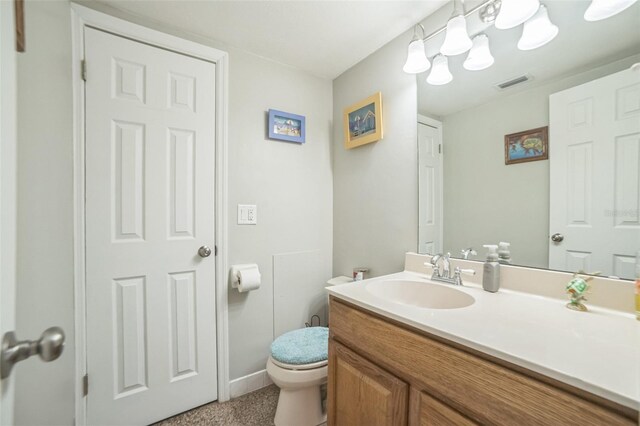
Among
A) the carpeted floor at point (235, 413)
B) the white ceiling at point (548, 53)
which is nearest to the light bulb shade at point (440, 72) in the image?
the white ceiling at point (548, 53)

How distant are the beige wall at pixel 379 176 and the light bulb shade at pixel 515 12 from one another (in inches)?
18.5

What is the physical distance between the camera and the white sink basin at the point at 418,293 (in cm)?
108

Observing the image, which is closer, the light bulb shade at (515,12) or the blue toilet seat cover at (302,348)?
the light bulb shade at (515,12)

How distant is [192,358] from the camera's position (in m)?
1.48

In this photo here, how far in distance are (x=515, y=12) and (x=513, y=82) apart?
9.9 inches

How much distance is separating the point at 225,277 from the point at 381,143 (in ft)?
4.29

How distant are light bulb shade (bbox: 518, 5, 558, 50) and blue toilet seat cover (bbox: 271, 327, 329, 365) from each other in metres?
1.63

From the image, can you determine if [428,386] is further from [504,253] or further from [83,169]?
[83,169]

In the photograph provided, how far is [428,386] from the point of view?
0.72 metres

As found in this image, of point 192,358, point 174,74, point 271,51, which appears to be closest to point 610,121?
point 271,51

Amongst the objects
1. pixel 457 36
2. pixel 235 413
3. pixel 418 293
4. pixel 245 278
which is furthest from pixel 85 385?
pixel 457 36

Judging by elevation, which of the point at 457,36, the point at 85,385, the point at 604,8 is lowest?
the point at 85,385

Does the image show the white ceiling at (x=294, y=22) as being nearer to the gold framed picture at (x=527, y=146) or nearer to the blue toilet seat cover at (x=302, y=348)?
the gold framed picture at (x=527, y=146)

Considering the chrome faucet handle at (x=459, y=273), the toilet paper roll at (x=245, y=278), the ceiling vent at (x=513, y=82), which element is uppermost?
the ceiling vent at (x=513, y=82)
